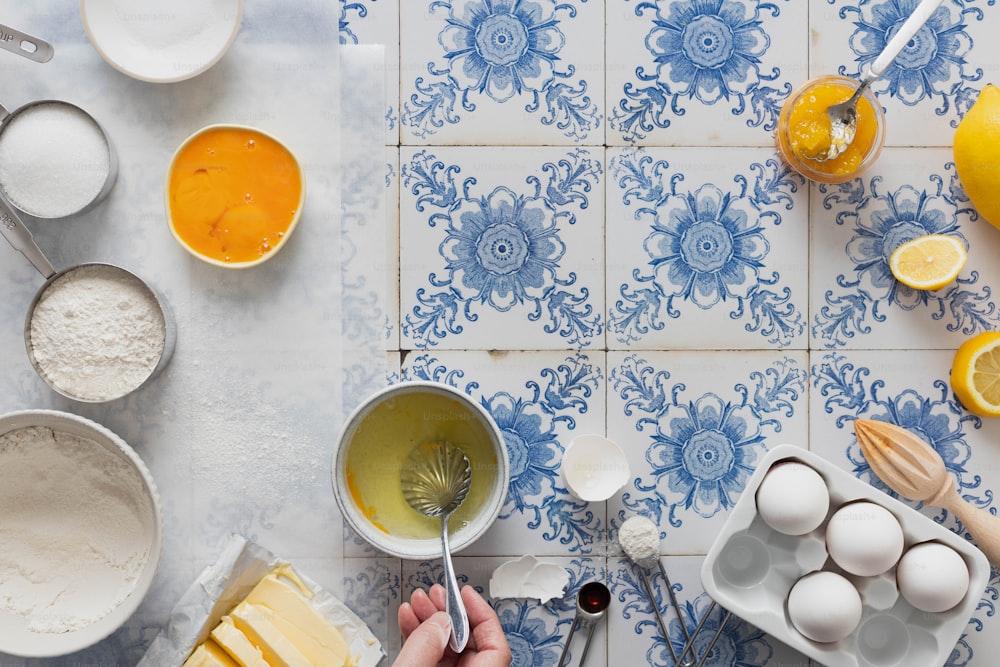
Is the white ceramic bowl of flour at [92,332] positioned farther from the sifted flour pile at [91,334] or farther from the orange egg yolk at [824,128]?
the orange egg yolk at [824,128]

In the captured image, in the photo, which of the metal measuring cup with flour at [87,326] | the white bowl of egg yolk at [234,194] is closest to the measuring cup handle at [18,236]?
the metal measuring cup with flour at [87,326]

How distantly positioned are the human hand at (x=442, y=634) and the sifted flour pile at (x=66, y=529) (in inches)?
15.4

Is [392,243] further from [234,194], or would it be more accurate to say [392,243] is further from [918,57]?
[918,57]

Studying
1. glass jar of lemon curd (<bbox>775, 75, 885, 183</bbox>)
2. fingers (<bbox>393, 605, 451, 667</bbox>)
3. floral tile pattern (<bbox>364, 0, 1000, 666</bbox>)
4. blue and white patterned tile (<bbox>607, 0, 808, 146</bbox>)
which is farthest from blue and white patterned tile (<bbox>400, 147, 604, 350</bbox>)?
fingers (<bbox>393, 605, 451, 667</bbox>)

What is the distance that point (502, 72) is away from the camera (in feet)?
3.70

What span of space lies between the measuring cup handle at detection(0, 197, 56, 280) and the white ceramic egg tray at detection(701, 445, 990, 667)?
1.04m

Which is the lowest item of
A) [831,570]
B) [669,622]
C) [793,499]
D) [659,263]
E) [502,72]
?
[669,622]

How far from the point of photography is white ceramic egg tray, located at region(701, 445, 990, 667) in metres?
1.02

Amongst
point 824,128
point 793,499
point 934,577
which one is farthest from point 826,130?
point 934,577

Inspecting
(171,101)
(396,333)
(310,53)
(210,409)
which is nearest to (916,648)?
(396,333)

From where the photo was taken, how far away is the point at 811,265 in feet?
3.75

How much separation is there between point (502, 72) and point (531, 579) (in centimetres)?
78

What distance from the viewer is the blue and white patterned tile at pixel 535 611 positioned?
1.12 metres

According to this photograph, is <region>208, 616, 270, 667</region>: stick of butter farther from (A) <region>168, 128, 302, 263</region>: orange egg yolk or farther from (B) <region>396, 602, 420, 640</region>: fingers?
(A) <region>168, 128, 302, 263</region>: orange egg yolk
